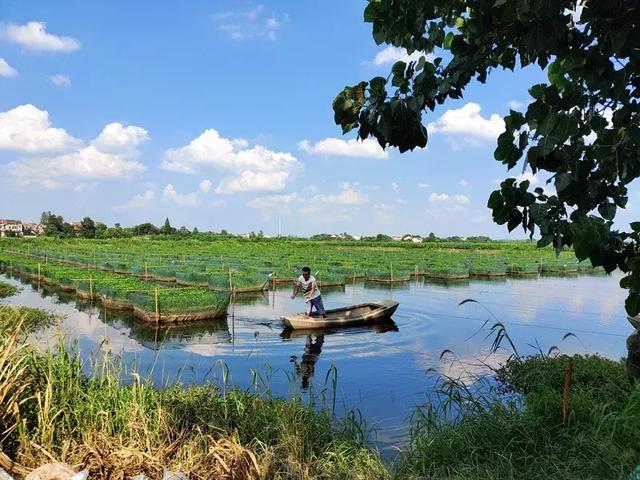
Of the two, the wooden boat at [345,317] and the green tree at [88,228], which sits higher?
the green tree at [88,228]

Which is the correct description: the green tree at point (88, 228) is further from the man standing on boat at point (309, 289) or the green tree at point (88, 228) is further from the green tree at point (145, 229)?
the man standing on boat at point (309, 289)

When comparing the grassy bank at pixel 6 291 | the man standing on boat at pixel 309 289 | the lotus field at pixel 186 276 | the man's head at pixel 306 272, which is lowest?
the grassy bank at pixel 6 291

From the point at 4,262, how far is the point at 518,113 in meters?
45.4

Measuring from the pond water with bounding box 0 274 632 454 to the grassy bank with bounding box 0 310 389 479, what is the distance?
0.53 m

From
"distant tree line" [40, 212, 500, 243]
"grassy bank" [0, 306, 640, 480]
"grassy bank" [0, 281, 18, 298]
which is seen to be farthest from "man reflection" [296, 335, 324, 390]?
"distant tree line" [40, 212, 500, 243]

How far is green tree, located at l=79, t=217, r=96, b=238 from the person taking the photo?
3031 inches

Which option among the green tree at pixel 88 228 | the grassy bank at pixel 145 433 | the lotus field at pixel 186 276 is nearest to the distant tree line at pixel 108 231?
the green tree at pixel 88 228

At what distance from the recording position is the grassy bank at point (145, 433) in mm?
4578

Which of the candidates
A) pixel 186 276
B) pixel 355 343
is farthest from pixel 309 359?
pixel 186 276

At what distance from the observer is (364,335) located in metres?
16.4

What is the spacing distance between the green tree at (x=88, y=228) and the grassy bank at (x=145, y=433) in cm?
7793

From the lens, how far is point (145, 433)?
4918 mm

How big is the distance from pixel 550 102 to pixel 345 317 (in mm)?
14486

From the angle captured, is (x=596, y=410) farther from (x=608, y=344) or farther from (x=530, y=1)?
(x=608, y=344)
